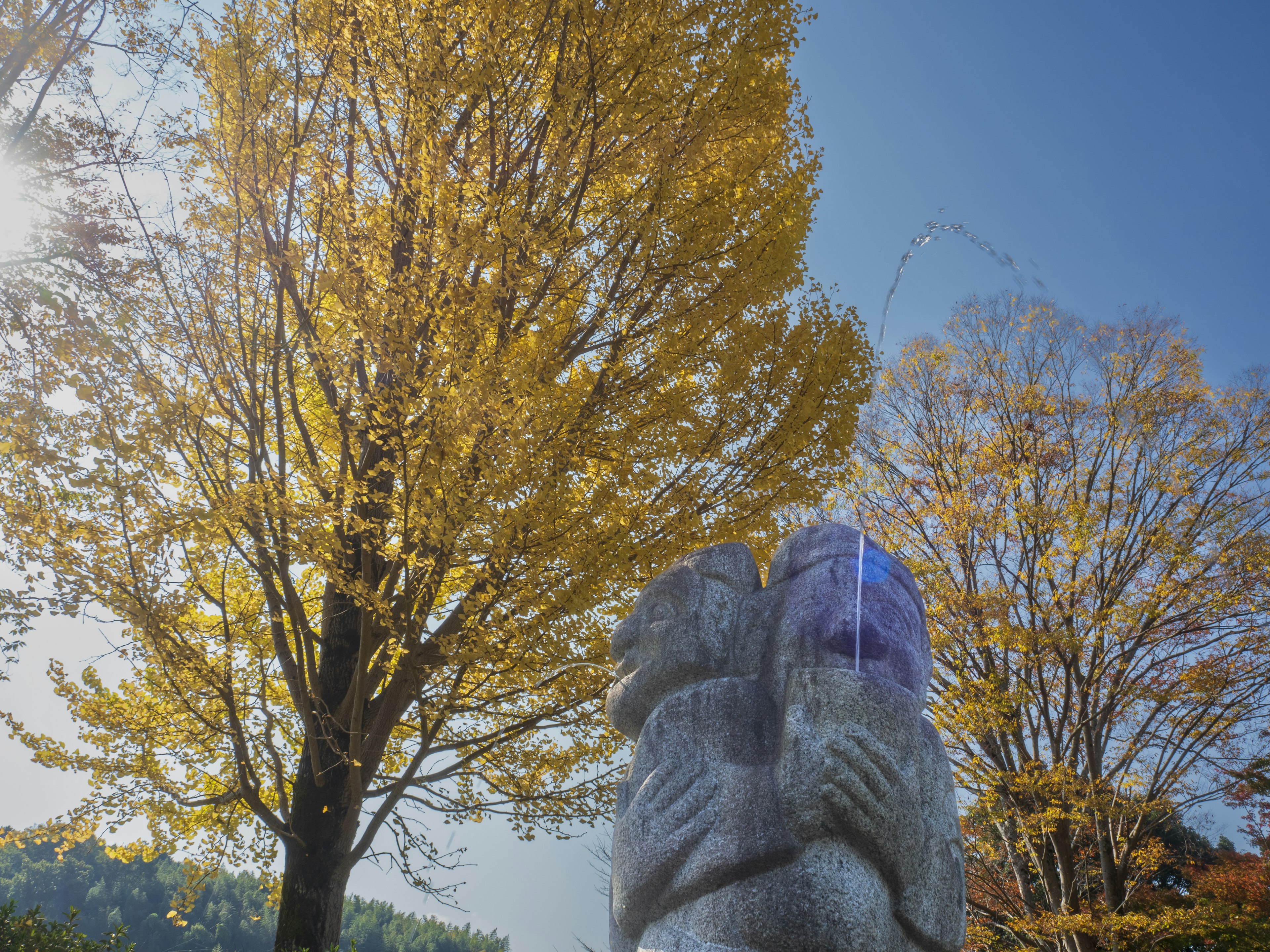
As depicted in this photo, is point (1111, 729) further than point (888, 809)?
Yes

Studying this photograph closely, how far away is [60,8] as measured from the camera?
261 inches

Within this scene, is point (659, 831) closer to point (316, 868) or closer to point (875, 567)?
point (875, 567)

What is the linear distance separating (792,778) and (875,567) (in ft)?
3.56

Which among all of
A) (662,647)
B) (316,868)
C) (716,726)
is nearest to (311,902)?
(316,868)

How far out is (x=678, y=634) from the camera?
324 cm

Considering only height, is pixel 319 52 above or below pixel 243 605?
above

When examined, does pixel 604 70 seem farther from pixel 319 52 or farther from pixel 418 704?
pixel 418 704

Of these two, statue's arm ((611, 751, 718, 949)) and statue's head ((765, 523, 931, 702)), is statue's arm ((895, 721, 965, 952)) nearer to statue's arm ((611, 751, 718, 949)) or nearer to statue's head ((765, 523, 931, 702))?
statue's head ((765, 523, 931, 702))

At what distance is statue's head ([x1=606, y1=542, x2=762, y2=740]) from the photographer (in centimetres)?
321

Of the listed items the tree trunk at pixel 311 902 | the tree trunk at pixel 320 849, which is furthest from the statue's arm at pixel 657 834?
the tree trunk at pixel 311 902

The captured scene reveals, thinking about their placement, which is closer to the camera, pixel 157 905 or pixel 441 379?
pixel 441 379

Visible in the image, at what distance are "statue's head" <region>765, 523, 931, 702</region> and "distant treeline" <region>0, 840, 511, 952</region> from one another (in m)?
40.6

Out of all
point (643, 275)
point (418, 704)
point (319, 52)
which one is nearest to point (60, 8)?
point (319, 52)

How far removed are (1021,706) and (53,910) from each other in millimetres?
56240
